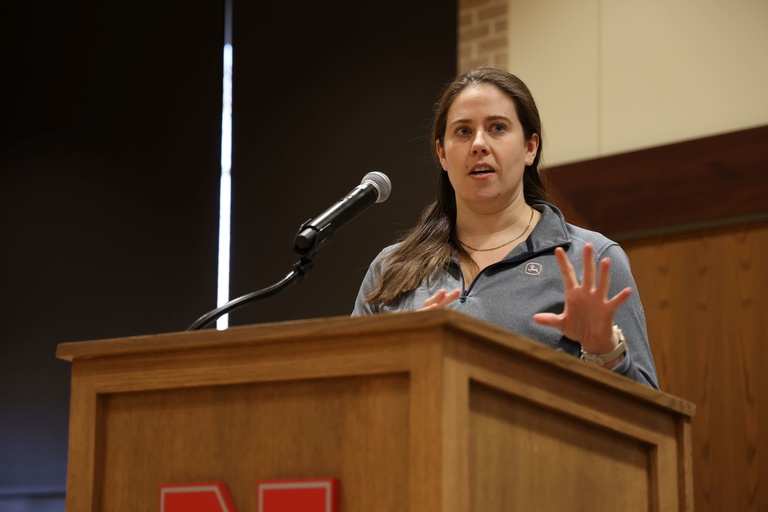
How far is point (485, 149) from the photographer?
2.42 meters

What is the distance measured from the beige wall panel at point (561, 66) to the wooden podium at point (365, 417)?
8.75 ft

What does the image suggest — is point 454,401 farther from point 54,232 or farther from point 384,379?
point 54,232

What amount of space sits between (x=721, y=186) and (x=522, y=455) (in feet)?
8.53

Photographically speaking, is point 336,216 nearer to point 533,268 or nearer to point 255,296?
point 255,296

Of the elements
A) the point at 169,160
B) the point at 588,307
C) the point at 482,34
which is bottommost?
the point at 588,307

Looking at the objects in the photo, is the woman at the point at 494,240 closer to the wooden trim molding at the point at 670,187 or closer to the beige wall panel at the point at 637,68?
the wooden trim molding at the point at 670,187

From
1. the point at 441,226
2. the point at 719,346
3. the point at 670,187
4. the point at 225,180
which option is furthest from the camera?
the point at 225,180

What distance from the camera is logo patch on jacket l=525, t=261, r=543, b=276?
225 centimetres

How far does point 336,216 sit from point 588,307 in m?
0.49

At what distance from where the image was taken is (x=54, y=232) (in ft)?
18.4

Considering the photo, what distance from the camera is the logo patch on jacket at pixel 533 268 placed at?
2.25 m

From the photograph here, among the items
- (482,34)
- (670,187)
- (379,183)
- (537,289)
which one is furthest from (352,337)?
(482,34)

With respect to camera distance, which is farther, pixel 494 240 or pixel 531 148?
pixel 531 148

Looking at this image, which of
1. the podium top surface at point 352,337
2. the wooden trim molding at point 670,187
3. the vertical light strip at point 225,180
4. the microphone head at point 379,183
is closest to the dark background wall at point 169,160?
the vertical light strip at point 225,180
